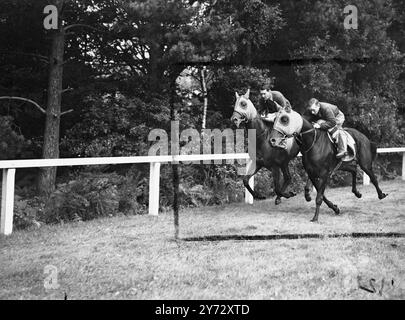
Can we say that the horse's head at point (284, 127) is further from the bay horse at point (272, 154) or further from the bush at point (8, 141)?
the bush at point (8, 141)

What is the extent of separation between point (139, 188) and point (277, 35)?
4305 millimetres

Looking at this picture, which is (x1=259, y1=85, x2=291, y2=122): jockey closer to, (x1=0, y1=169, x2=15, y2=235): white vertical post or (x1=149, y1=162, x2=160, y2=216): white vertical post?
(x1=149, y1=162, x2=160, y2=216): white vertical post

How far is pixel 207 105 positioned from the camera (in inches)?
370

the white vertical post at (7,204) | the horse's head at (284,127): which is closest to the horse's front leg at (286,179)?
the horse's head at (284,127)

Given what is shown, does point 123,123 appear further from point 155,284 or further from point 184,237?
point 155,284

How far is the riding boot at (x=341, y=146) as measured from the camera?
24.7 ft

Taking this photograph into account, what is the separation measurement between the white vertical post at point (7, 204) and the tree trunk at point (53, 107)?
175 inches

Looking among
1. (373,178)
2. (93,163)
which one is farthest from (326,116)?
(93,163)

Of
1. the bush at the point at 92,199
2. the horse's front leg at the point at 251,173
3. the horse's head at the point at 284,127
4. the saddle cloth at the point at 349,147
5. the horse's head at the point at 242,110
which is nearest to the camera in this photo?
the horse's head at the point at 284,127

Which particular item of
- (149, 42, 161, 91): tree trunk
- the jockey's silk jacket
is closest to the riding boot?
the jockey's silk jacket

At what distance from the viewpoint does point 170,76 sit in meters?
10.3

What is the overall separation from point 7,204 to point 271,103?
13.9ft

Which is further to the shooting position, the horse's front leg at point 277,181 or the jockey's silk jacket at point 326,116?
the horse's front leg at point 277,181
